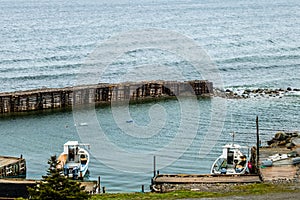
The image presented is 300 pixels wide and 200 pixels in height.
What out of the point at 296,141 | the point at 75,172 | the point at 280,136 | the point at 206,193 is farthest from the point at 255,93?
the point at 206,193

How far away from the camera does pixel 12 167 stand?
52406 millimetres

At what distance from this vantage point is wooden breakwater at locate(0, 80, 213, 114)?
2992 inches

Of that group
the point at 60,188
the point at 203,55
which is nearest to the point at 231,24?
the point at 203,55

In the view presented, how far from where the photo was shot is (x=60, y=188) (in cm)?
2898

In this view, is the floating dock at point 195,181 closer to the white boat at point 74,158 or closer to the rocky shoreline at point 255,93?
the white boat at point 74,158

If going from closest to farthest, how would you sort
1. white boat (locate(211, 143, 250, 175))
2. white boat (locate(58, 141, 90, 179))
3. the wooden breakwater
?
white boat (locate(211, 143, 250, 175)) < white boat (locate(58, 141, 90, 179)) < the wooden breakwater

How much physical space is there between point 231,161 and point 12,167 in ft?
52.3

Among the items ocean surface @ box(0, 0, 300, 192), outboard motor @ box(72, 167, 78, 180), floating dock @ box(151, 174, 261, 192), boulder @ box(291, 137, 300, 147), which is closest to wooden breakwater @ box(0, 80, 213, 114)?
ocean surface @ box(0, 0, 300, 192)

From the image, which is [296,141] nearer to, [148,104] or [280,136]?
[280,136]

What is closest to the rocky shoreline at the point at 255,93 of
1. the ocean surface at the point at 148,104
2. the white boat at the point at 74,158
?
the ocean surface at the point at 148,104

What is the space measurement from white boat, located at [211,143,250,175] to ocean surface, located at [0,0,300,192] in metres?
1.25

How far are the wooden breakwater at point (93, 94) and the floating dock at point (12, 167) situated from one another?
22141 millimetres

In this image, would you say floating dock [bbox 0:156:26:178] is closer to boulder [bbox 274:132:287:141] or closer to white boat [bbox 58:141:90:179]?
white boat [bbox 58:141:90:179]

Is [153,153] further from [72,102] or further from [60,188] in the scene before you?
[60,188]
